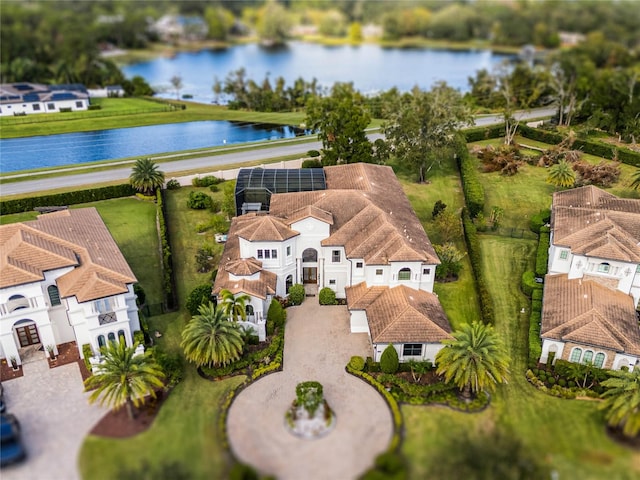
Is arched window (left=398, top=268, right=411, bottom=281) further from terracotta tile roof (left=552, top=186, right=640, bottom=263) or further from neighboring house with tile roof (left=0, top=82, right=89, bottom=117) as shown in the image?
neighboring house with tile roof (left=0, top=82, right=89, bottom=117)

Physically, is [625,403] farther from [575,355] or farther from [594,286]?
[594,286]

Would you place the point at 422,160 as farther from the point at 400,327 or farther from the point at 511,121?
the point at 400,327

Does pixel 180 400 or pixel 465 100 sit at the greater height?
pixel 465 100

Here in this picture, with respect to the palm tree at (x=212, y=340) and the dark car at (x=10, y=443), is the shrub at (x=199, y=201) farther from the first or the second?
the dark car at (x=10, y=443)

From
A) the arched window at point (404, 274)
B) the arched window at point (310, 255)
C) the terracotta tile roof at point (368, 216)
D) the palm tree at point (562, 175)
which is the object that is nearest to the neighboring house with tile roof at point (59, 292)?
the arched window at point (310, 255)

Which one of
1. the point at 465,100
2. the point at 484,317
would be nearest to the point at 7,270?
the point at 484,317

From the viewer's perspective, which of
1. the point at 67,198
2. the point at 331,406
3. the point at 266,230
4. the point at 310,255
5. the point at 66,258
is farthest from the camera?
the point at 67,198

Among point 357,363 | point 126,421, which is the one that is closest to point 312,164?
point 357,363

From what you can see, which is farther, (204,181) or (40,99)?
(40,99)
